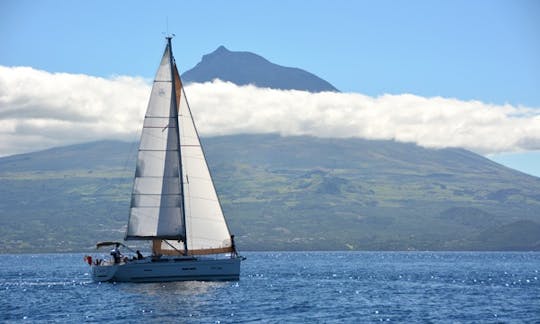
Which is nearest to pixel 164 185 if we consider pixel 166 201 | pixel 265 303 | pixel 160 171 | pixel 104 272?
pixel 160 171

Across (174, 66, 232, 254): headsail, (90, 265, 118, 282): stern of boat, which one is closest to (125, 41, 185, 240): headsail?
(174, 66, 232, 254): headsail

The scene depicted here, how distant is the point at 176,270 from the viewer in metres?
87.6

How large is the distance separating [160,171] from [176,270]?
10.8m

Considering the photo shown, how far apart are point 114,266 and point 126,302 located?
549 inches

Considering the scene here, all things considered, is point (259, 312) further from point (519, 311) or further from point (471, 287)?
point (471, 287)

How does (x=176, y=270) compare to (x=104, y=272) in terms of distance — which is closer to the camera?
(x=176, y=270)

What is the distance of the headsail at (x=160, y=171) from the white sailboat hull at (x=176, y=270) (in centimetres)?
303

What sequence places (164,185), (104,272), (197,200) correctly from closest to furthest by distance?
1. (164,185)
2. (197,200)
3. (104,272)

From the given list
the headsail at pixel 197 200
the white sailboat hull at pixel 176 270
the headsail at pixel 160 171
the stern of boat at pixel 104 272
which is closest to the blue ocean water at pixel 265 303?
the white sailboat hull at pixel 176 270

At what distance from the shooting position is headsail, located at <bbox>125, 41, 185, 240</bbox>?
90.1 metres

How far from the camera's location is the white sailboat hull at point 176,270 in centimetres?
8769

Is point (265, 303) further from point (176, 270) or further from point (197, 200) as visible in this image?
point (197, 200)

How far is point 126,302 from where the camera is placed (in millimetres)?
77875

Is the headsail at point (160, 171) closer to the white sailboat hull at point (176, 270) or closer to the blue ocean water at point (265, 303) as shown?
the white sailboat hull at point (176, 270)
